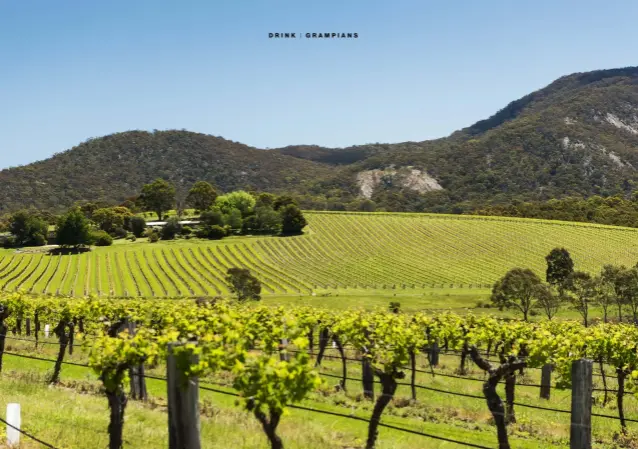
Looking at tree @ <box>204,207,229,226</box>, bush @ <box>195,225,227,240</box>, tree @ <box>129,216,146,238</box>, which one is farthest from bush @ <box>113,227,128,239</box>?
tree @ <box>204,207,229,226</box>

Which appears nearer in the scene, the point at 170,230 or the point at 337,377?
the point at 337,377

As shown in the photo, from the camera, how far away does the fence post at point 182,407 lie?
7527 mm

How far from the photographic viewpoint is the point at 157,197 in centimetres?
16038

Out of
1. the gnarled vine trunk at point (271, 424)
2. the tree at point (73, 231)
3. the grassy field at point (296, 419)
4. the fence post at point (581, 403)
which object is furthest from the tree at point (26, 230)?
the fence post at point (581, 403)

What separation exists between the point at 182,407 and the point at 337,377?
12.0 metres

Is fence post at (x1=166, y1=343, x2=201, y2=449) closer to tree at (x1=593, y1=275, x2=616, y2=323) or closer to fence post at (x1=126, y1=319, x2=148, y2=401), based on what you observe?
fence post at (x1=126, y1=319, x2=148, y2=401)

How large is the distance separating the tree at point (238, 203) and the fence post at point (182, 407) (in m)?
138

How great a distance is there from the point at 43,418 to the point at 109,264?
330 feet

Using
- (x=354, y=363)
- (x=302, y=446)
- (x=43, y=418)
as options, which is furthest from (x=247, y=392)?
(x=354, y=363)

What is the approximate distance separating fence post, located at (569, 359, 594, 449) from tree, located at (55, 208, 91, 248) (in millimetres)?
123858

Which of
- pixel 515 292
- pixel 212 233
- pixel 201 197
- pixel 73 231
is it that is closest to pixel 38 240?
pixel 73 231

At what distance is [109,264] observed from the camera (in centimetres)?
10738

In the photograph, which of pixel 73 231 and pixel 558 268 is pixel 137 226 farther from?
pixel 558 268

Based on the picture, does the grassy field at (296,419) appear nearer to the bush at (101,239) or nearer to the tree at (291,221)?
the bush at (101,239)
